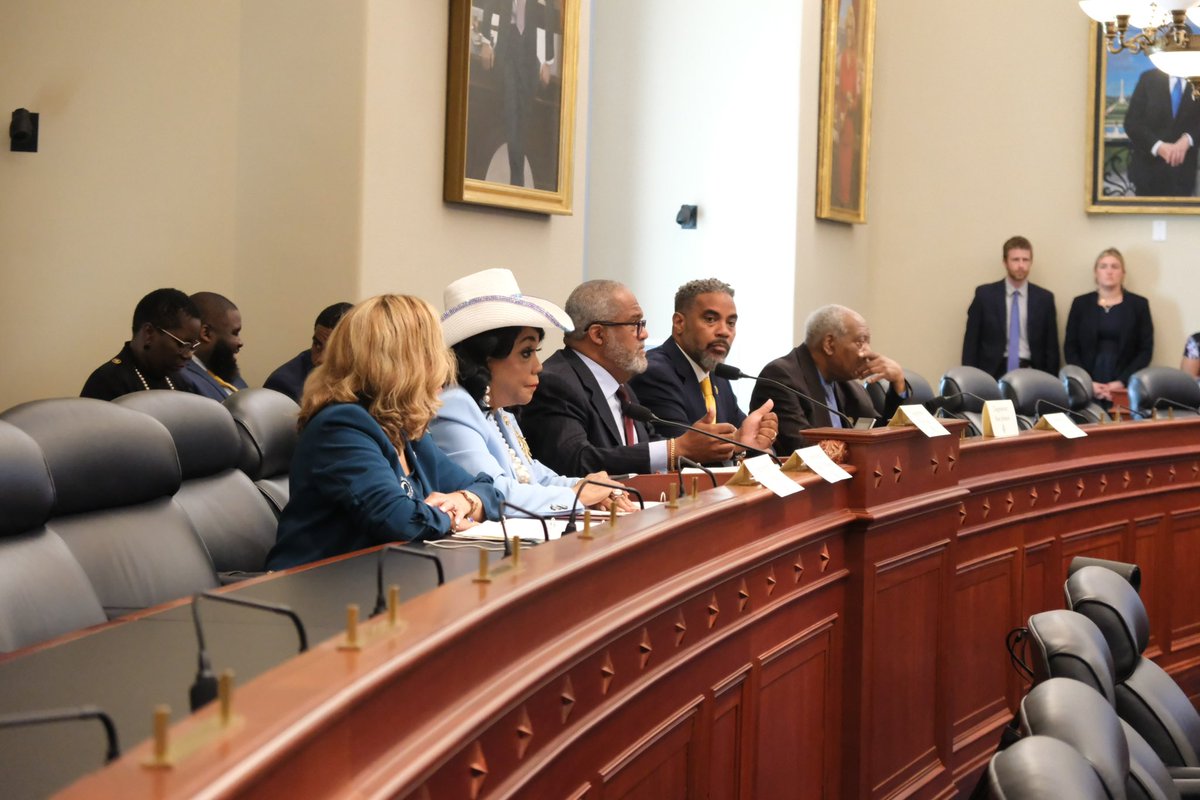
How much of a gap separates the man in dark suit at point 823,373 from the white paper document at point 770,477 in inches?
72.6

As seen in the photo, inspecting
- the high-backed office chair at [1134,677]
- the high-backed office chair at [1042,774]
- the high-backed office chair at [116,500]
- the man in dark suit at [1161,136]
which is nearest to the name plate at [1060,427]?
the high-backed office chair at [1134,677]

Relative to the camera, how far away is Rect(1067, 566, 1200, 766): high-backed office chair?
9.00 ft

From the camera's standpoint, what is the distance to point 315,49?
4.80m

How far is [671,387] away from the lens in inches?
184

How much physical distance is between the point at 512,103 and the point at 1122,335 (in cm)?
522

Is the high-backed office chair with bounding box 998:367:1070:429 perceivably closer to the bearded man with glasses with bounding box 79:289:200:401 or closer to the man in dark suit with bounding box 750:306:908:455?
the man in dark suit with bounding box 750:306:908:455

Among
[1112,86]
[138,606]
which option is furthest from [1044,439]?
[1112,86]

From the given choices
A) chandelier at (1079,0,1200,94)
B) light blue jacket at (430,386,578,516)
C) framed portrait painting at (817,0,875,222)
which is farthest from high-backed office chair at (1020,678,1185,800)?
framed portrait painting at (817,0,875,222)

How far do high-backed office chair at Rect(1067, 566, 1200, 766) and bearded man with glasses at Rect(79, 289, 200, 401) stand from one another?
259 cm

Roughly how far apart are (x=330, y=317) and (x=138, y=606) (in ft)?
7.12

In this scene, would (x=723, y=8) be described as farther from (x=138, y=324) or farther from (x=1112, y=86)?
(x=138, y=324)

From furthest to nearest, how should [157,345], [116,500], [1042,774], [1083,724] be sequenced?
[157,345] → [116,500] → [1083,724] → [1042,774]

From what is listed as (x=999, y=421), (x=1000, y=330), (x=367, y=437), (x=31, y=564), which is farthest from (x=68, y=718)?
(x=1000, y=330)

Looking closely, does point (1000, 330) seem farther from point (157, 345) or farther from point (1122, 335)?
point (157, 345)
